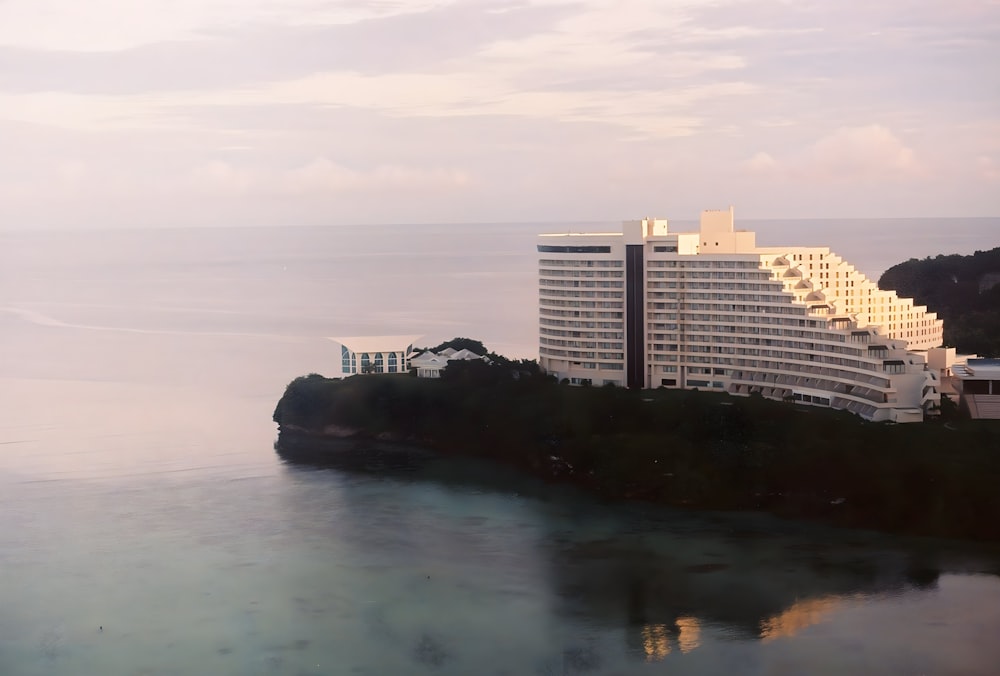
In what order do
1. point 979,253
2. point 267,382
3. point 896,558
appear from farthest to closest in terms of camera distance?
point 979,253
point 267,382
point 896,558

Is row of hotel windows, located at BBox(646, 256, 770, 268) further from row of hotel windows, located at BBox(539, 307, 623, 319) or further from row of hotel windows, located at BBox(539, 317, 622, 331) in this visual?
row of hotel windows, located at BBox(539, 317, 622, 331)

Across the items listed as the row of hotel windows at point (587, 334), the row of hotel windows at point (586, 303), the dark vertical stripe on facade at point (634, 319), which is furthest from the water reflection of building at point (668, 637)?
the row of hotel windows at point (586, 303)

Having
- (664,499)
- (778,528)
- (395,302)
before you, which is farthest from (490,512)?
(395,302)

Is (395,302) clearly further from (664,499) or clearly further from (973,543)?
(973,543)

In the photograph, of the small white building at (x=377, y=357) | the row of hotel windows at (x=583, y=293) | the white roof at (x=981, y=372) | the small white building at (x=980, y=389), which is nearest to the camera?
the small white building at (x=980, y=389)

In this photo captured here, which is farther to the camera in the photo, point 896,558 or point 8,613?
point 896,558

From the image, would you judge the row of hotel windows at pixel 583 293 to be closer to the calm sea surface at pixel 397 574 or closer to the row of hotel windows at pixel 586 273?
the row of hotel windows at pixel 586 273

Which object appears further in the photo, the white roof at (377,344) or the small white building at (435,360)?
the white roof at (377,344)
